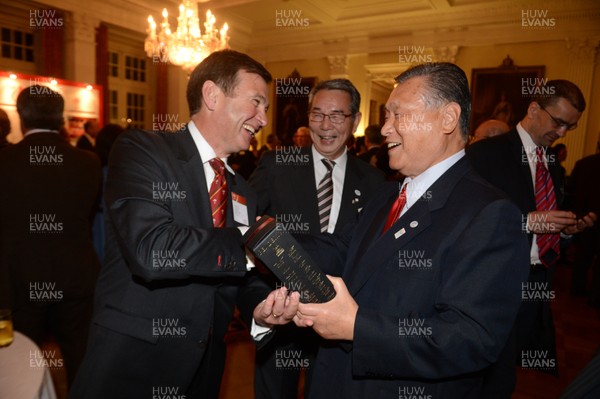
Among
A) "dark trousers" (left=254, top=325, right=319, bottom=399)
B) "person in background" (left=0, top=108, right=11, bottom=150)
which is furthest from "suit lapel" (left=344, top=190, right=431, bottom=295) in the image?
"person in background" (left=0, top=108, right=11, bottom=150)

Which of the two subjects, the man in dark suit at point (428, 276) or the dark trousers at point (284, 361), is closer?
the man in dark suit at point (428, 276)

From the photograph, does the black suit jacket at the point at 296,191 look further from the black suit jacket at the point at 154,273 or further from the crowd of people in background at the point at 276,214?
the black suit jacket at the point at 154,273

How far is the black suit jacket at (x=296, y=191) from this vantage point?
236cm

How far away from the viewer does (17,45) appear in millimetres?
8820

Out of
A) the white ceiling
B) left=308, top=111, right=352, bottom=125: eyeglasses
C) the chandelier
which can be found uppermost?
the white ceiling

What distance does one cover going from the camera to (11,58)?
342 inches

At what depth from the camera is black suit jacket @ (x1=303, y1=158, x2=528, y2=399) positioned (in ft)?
3.63

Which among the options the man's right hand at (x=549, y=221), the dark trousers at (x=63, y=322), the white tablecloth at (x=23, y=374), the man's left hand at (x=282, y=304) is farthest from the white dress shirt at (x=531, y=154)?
the dark trousers at (x=63, y=322)

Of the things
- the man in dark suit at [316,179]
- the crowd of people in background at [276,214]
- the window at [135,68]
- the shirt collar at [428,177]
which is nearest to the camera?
the crowd of people in background at [276,214]

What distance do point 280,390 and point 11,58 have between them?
10.2 m

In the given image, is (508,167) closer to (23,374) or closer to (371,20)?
(23,374)

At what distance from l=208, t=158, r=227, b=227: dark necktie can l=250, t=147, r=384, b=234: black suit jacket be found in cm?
70

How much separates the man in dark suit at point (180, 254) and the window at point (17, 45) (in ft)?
32.1

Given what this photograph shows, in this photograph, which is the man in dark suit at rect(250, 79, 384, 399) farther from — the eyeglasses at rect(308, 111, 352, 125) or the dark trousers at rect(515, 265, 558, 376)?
the dark trousers at rect(515, 265, 558, 376)
